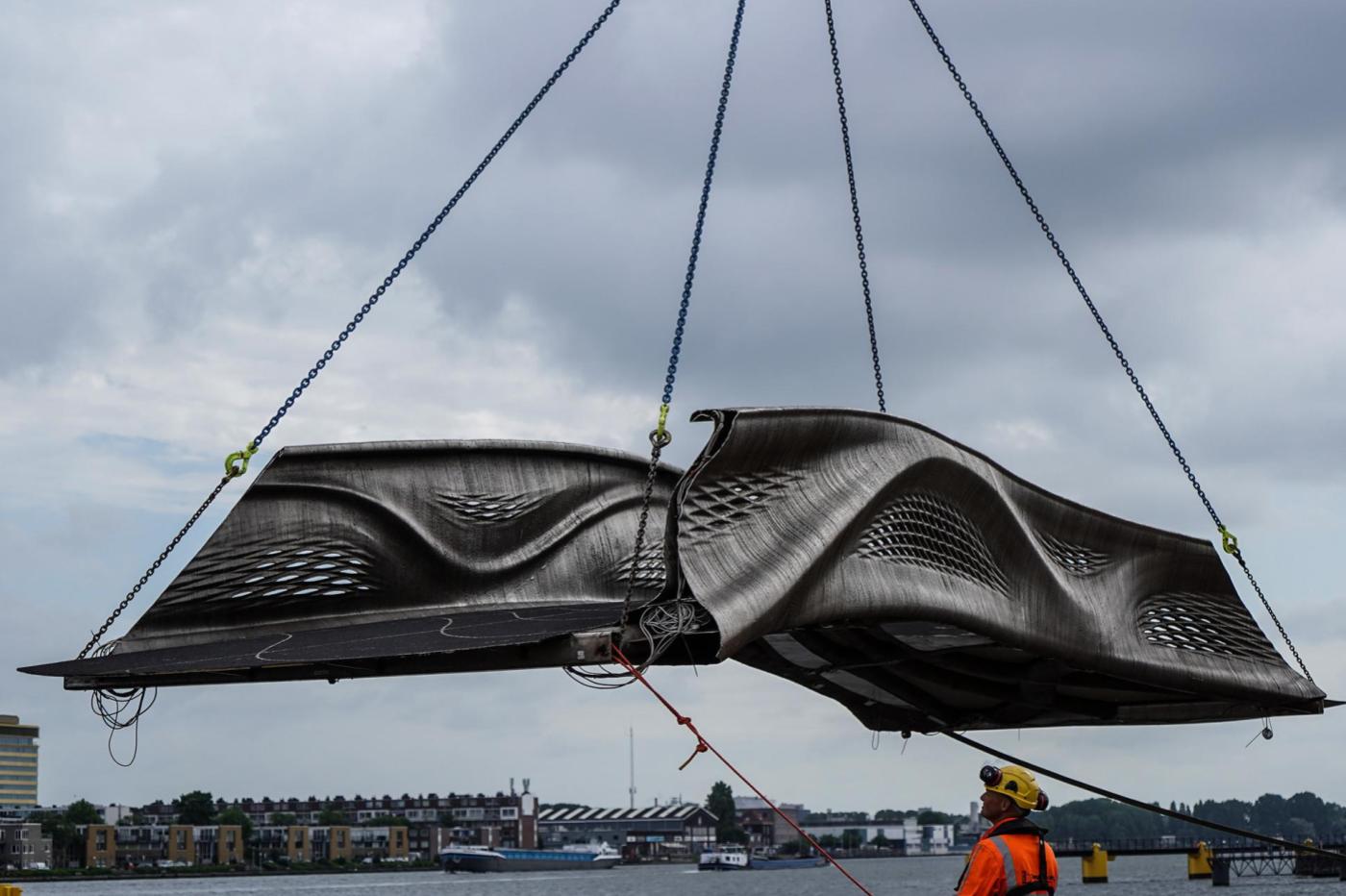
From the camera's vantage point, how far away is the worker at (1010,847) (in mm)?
6418

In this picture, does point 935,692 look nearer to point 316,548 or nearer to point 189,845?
point 316,548

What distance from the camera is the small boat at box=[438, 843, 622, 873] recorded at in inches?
5458

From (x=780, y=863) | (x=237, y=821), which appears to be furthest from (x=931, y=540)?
(x=237, y=821)

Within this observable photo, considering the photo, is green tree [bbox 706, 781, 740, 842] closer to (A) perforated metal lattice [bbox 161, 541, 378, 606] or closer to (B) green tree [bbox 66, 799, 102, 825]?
(B) green tree [bbox 66, 799, 102, 825]

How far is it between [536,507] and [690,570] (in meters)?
5.82

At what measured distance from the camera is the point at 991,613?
488 inches

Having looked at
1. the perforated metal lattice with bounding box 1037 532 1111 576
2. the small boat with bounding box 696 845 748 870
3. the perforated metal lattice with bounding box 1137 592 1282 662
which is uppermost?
the perforated metal lattice with bounding box 1037 532 1111 576

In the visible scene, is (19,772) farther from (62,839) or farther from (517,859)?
(517,859)

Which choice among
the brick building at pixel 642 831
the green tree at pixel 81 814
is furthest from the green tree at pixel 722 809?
the green tree at pixel 81 814

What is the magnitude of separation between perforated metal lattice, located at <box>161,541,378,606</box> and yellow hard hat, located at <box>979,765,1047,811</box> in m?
9.07

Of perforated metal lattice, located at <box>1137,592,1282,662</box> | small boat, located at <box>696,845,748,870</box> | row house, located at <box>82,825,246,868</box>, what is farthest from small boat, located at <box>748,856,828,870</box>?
perforated metal lattice, located at <box>1137,592,1282,662</box>

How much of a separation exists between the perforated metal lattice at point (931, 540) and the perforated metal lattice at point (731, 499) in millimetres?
784

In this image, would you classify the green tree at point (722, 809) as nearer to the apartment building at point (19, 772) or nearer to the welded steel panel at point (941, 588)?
the apartment building at point (19, 772)

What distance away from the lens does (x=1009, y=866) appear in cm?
641
